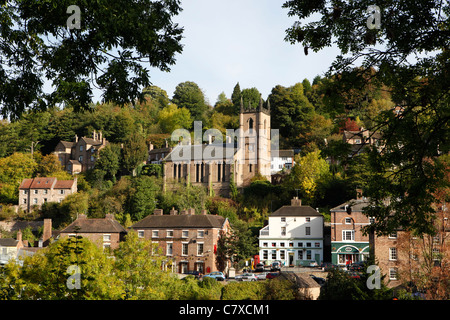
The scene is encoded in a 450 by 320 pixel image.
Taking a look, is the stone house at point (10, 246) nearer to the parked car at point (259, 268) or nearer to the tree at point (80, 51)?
the parked car at point (259, 268)

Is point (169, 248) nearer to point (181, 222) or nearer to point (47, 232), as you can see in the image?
point (181, 222)

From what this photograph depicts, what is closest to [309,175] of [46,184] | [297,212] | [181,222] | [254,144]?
[297,212]

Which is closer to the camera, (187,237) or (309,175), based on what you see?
(187,237)

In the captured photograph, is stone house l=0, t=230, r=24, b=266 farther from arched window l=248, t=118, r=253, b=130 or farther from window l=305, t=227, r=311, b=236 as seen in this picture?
arched window l=248, t=118, r=253, b=130

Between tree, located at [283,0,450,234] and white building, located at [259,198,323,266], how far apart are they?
47.2 m

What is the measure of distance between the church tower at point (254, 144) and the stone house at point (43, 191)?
2509cm

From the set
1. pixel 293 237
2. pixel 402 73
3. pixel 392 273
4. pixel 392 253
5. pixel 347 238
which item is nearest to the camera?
pixel 402 73

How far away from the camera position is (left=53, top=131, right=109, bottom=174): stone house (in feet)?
295

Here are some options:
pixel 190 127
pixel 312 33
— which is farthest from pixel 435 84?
pixel 190 127

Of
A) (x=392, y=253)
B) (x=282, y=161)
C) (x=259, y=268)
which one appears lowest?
(x=259, y=268)

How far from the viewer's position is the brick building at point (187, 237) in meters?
54.0

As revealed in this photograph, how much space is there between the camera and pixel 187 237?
55188 mm

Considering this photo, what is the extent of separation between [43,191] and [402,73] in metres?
71.9

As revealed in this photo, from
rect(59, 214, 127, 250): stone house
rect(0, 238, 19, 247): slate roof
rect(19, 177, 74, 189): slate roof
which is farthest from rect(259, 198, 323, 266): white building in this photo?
rect(19, 177, 74, 189): slate roof
